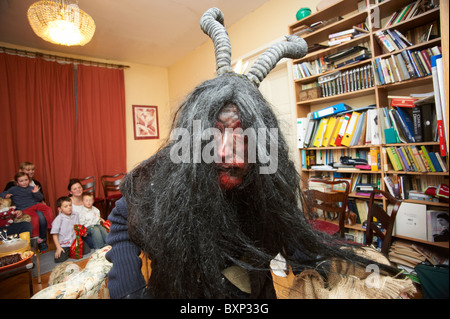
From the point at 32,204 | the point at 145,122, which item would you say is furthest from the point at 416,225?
the point at 145,122

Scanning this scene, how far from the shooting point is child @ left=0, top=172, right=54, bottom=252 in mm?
2533

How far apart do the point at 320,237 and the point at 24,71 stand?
4.29 meters

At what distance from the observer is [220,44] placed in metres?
0.46

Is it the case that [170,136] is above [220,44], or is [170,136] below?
below

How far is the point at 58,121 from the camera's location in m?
3.28

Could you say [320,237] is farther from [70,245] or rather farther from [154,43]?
[154,43]

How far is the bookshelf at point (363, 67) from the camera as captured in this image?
1517mm

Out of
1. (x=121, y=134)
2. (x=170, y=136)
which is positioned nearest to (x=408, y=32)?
(x=170, y=136)

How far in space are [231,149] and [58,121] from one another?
3.92m

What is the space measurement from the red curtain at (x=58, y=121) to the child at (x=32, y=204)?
1.56ft

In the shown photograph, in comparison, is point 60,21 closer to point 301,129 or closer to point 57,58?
point 57,58

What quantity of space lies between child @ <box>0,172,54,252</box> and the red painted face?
3.13 metres

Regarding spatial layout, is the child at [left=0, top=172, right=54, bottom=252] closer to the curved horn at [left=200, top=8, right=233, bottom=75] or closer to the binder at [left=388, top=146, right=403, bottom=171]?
the curved horn at [left=200, top=8, right=233, bottom=75]

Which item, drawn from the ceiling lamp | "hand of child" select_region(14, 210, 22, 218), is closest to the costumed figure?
the ceiling lamp
